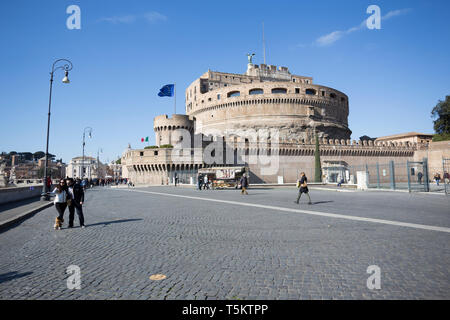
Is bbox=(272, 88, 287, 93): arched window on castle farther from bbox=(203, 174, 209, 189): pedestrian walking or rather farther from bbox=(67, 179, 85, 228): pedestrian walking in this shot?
bbox=(67, 179, 85, 228): pedestrian walking

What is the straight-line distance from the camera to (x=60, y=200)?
22.5 ft

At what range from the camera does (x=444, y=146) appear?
131ft

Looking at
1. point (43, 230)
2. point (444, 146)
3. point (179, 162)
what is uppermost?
point (444, 146)

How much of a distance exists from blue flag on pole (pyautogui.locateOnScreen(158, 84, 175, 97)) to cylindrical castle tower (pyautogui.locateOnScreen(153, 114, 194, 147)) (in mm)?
6283

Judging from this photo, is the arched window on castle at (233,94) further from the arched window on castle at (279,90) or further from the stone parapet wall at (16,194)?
the stone parapet wall at (16,194)

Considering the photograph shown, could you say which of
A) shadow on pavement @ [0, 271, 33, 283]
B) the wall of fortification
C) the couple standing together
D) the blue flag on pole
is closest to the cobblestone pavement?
shadow on pavement @ [0, 271, 33, 283]

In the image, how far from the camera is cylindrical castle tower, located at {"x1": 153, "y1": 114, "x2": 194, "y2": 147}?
50.4m

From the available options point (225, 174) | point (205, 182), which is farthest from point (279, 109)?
point (205, 182)

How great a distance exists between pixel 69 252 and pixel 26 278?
1.21 meters

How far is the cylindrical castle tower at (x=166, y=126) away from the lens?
165 ft

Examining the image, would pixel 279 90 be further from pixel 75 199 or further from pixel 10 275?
pixel 10 275

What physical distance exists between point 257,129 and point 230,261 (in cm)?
4578
